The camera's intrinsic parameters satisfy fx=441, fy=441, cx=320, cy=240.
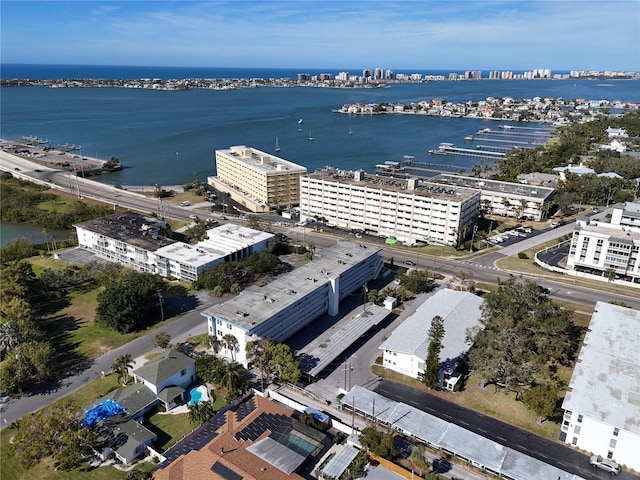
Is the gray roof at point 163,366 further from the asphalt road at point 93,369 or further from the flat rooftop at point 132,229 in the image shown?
the flat rooftop at point 132,229

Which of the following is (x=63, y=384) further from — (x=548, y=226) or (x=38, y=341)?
(x=548, y=226)

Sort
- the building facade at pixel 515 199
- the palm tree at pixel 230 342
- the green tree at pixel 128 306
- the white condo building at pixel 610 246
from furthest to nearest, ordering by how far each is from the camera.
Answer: the building facade at pixel 515 199 < the white condo building at pixel 610 246 < the green tree at pixel 128 306 < the palm tree at pixel 230 342

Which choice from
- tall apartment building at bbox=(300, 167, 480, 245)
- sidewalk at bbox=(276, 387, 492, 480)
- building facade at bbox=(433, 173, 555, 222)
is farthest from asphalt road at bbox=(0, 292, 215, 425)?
building facade at bbox=(433, 173, 555, 222)

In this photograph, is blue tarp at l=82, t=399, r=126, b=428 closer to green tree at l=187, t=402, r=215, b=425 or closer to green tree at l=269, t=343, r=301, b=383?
green tree at l=187, t=402, r=215, b=425

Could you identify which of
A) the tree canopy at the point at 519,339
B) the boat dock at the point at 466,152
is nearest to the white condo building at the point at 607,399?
the tree canopy at the point at 519,339

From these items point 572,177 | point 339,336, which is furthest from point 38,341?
point 572,177
